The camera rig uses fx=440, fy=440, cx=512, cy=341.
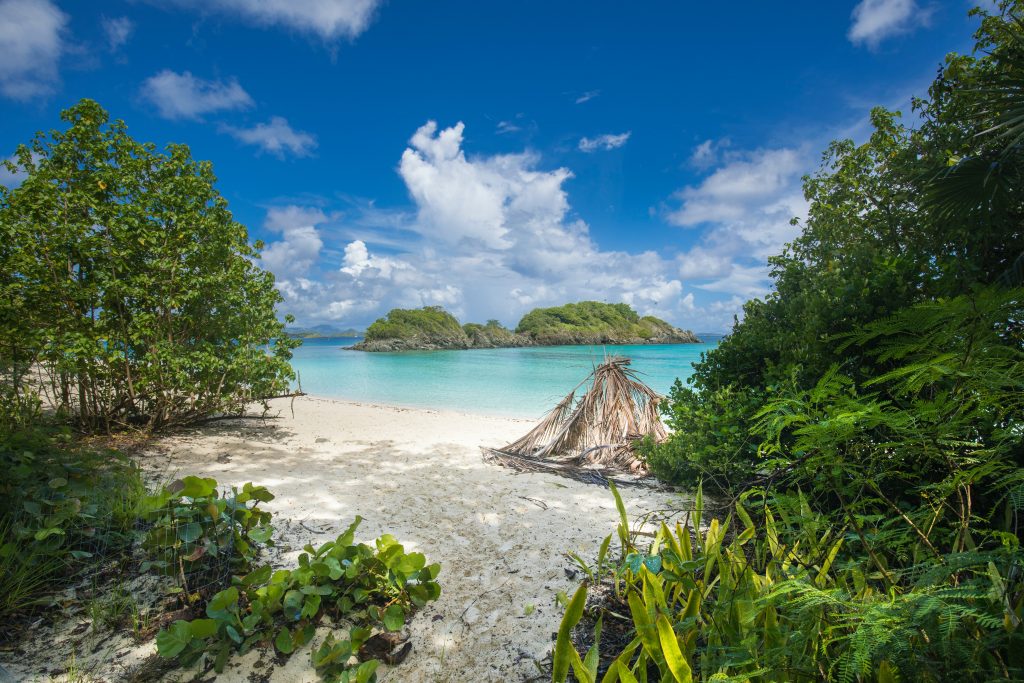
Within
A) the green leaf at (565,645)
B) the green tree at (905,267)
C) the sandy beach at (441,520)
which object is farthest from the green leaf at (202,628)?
the green tree at (905,267)

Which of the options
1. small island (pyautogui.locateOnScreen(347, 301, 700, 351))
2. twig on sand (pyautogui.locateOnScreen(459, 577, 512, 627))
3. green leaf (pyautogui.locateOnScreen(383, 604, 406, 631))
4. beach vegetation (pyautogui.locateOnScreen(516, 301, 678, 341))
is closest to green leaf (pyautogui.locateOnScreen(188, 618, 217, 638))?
green leaf (pyautogui.locateOnScreen(383, 604, 406, 631))

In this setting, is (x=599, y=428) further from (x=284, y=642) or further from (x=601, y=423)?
(x=284, y=642)

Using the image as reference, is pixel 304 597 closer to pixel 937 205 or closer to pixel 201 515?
pixel 201 515

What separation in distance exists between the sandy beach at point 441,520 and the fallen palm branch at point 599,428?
2.69ft

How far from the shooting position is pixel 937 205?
4797mm

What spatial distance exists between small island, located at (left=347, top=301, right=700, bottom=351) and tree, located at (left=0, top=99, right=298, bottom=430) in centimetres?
6130

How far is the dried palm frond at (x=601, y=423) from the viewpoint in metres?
6.40

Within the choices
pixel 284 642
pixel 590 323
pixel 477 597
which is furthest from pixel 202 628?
pixel 590 323

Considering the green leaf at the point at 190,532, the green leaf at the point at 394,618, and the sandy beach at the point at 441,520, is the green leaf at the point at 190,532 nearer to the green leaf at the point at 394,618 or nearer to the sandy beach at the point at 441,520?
the sandy beach at the point at 441,520

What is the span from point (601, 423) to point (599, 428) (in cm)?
8

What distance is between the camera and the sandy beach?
2.28 m

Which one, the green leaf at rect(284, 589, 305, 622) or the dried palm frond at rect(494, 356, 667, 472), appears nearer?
the green leaf at rect(284, 589, 305, 622)

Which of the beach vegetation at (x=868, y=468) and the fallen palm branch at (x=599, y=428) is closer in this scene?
the beach vegetation at (x=868, y=468)

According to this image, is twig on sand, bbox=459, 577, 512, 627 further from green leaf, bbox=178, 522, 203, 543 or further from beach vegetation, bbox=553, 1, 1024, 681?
green leaf, bbox=178, 522, 203, 543
